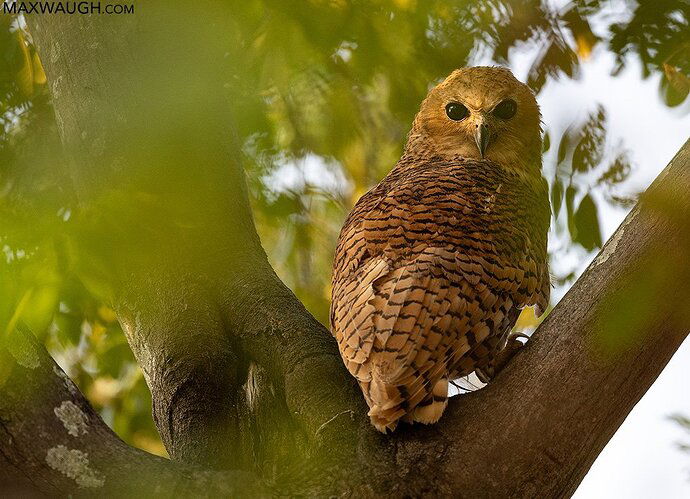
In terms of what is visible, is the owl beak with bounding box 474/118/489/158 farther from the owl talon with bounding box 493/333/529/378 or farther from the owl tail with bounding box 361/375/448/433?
the owl tail with bounding box 361/375/448/433

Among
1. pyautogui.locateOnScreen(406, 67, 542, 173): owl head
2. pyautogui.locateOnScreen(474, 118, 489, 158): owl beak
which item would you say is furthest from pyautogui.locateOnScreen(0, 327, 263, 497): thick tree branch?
pyautogui.locateOnScreen(406, 67, 542, 173): owl head

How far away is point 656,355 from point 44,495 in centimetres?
159

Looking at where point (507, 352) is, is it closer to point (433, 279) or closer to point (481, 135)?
point (433, 279)

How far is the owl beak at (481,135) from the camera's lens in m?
4.21

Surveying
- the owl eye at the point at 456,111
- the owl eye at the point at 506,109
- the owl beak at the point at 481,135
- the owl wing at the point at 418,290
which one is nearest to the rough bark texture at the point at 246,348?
the owl wing at the point at 418,290

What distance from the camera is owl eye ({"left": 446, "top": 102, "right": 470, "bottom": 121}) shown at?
4.59 meters

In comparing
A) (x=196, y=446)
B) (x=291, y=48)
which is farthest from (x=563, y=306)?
(x=291, y=48)

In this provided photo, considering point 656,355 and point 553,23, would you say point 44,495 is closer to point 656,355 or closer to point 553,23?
point 656,355

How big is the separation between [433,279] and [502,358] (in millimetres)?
441

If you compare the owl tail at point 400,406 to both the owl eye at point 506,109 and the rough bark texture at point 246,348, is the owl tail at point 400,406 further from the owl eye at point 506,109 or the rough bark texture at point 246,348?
the owl eye at point 506,109

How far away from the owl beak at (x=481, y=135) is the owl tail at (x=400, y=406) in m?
1.82

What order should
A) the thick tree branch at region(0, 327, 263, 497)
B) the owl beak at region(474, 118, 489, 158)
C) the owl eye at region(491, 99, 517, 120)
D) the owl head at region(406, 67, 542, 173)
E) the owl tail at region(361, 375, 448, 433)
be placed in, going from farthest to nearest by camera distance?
the owl eye at region(491, 99, 517, 120) → the owl head at region(406, 67, 542, 173) → the owl beak at region(474, 118, 489, 158) → the owl tail at region(361, 375, 448, 433) → the thick tree branch at region(0, 327, 263, 497)

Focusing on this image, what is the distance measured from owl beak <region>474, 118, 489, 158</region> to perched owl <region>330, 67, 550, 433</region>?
0.02 metres

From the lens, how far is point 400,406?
2.58 m
